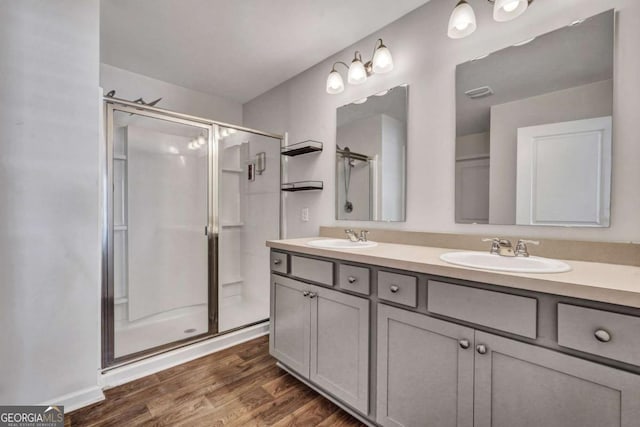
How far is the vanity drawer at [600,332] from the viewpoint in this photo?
2.40 ft

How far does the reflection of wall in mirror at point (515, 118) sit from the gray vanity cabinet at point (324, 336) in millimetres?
834

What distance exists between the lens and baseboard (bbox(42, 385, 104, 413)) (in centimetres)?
148

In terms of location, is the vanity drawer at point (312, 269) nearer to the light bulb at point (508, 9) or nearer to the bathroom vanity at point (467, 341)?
the bathroom vanity at point (467, 341)

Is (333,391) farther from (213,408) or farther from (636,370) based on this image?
(636,370)

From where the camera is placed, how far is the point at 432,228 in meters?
1.66

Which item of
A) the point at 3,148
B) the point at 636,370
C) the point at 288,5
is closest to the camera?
the point at 636,370

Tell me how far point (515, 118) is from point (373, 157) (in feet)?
2.71

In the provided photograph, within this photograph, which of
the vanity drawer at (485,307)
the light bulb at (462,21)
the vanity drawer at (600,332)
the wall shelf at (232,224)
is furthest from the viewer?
the wall shelf at (232,224)

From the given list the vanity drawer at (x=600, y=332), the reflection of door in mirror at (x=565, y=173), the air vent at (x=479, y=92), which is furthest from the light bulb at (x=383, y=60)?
the vanity drawer at (x=600, y=332)

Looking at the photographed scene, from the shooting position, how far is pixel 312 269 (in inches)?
62.4

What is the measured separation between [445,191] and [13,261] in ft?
7.25

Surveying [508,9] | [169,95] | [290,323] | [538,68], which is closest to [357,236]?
[290,323]

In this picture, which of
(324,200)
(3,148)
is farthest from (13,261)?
(324,200)

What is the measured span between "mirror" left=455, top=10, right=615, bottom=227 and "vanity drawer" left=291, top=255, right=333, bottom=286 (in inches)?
30.4
